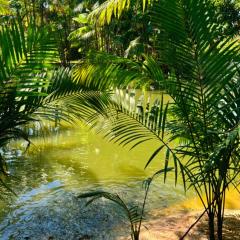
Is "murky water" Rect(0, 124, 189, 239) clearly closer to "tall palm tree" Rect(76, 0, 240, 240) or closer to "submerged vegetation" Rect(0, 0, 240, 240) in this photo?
"submerged vegetation" Rect(0, 0, 240, 240)

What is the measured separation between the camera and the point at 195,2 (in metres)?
3.54

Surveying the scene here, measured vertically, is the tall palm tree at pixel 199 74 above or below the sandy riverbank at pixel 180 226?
above

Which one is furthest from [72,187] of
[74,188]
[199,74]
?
[199,74]

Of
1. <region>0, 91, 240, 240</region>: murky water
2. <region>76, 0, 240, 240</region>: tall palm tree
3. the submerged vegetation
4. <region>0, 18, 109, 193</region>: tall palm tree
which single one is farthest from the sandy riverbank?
<region>0, 18, 109, 193</region>: tall palm tree

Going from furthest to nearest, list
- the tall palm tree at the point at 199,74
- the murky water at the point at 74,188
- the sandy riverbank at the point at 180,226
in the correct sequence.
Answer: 1. the murky water at the point at 74,188
2. the sandy riverbank at the point at 180,226
3. the tall palm tree at the point at 199,74

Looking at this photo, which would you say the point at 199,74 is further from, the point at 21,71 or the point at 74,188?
the point at 74,188

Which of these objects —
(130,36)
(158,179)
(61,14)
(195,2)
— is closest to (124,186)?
(158,179)

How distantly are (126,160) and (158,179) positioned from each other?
147cm

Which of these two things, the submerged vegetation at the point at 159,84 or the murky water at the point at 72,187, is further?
the murky water at the point at 72,187

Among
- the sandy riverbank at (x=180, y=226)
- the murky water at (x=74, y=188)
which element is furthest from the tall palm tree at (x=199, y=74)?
the murky water at (x=74, y=188)

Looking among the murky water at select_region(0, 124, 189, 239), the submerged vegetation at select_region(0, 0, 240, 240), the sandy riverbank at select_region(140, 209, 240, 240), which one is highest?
the submerged vegetation at select_region(0, 0, 240, 240)

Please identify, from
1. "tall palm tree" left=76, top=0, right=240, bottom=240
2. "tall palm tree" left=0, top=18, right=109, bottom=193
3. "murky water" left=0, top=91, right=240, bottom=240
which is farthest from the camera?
→ "murky water" left=0, top=91, right=240, bottom=240

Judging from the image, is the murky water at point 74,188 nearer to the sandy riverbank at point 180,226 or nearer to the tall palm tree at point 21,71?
the sandy riverbank at point 180,226

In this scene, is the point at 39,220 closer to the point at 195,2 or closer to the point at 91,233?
the point at 91,233
